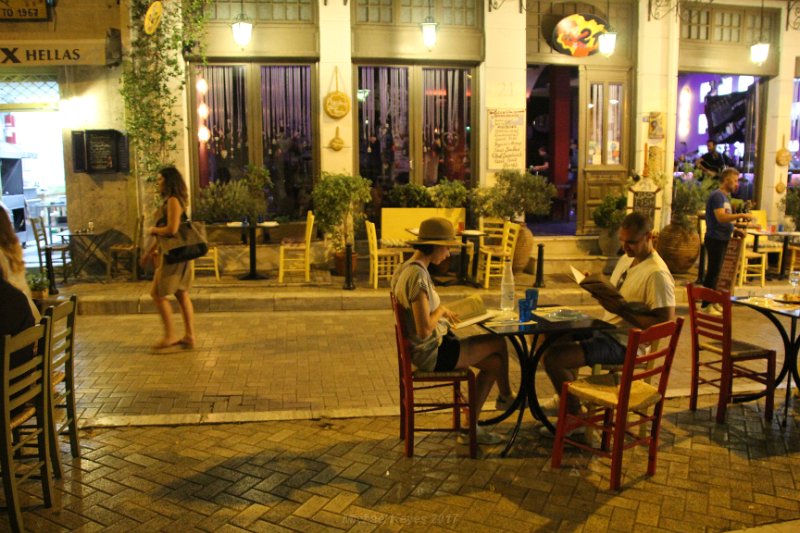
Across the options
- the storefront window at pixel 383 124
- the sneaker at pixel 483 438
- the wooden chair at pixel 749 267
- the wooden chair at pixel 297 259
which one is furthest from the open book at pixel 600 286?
the storefront window at pixel 383 124

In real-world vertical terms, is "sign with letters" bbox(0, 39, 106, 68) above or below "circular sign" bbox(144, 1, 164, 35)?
below

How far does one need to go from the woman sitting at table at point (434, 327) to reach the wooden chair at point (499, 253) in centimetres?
571

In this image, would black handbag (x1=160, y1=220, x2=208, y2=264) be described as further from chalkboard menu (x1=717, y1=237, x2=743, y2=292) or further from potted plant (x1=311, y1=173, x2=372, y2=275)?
chalkboard menu (x1=717, y1=237, x2=743, y2=292)

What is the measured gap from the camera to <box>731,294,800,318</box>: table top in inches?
214

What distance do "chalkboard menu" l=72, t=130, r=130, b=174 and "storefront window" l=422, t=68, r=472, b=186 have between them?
16.4 feet

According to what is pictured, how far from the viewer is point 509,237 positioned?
11.1 metres

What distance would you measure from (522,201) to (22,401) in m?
8.76

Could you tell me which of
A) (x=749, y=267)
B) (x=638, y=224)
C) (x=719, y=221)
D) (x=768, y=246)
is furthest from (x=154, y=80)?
(x=768, y=246)

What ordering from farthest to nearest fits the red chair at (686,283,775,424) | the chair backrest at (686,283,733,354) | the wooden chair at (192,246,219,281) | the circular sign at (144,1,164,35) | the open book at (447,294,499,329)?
1. the wooden chair at (192,246,219,281)
2. the circular sign at (144,1,164,35)
3. the red chair at (686,283,775,424)
4. the chair backrest at (686,283,733,354)
5. the open book at (447,294,499,329)

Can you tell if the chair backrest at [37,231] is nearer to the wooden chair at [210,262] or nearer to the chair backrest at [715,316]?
the wooden chair at [210,262]

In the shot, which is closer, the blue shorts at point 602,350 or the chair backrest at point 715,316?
the blue shorts at point 602,350

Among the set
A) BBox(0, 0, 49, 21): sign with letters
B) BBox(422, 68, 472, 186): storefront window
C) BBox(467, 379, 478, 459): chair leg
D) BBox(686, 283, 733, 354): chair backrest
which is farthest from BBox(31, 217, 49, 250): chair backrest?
BBox(686, 283, 733, 354): chair backrest

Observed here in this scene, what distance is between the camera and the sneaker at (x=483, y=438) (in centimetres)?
514

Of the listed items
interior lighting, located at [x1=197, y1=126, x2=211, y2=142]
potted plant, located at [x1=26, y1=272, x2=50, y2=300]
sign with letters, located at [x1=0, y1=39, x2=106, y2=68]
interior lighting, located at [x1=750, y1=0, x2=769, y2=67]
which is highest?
interior lighting, located at [x1=750, y1=0, x2=769, y2=67]
